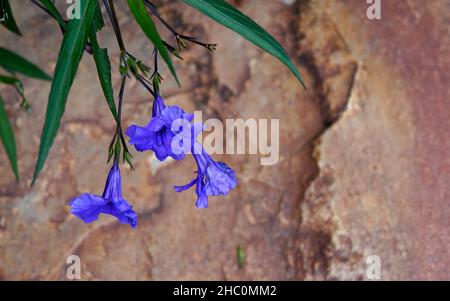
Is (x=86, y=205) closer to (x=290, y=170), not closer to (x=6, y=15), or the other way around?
(x=6, y=15)

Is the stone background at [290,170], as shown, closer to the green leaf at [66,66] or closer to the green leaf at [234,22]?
the green leaf at [234,22]

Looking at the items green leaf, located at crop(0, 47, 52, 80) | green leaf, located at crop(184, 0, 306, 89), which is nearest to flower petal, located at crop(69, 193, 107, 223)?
green leaf, located at crop(184, 0, 306, 89)

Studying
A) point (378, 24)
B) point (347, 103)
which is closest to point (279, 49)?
point (347, 103)

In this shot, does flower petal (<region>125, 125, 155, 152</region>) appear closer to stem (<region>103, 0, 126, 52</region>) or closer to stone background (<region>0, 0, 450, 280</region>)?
stem (<region>103, 0, 126, 52</region>)

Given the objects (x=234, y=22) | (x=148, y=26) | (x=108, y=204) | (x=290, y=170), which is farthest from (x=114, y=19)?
(x=290, y=170)
